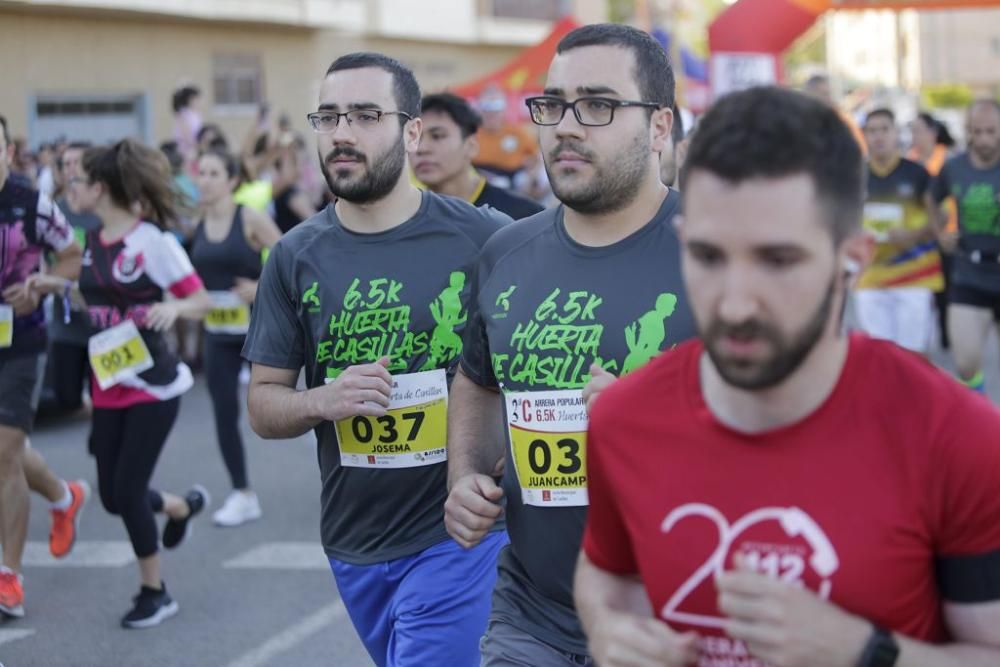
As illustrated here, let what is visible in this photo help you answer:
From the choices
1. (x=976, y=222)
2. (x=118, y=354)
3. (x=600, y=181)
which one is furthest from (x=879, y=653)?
(x=976, y=222)

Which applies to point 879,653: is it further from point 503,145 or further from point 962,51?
point 962,51

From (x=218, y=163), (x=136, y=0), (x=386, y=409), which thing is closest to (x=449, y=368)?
(x=386, y=409)

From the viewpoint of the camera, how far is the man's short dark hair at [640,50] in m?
3.32

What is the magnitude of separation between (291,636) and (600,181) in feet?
11.2

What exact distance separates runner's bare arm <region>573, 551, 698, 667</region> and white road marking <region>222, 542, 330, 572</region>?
4847 mm

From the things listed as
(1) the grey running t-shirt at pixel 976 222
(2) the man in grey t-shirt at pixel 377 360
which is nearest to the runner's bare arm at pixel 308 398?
(2) the man in grey t-shirt at pixel 377 360

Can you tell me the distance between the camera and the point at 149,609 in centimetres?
638

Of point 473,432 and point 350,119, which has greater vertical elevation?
point 350,119

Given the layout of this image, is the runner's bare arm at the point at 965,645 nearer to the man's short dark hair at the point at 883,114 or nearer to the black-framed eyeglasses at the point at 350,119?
the black-framed eyeglasses at the point at 350,119

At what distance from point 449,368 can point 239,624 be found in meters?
2.63

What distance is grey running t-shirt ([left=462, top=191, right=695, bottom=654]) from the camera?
313 cm

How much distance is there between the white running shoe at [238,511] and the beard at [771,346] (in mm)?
6474

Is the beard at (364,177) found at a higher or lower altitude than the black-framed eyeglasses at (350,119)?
lower

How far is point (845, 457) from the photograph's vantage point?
6.63ft
